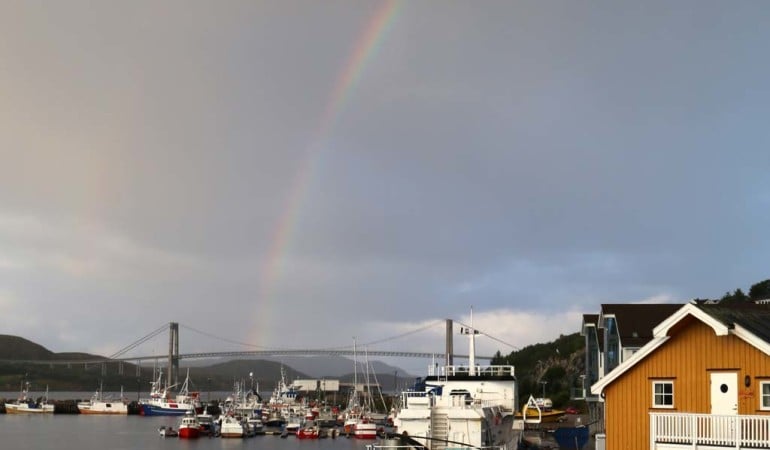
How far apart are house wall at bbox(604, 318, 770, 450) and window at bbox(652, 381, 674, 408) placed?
137mm

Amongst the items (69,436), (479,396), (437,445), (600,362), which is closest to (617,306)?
(600,362)

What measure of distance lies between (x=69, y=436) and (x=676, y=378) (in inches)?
4478

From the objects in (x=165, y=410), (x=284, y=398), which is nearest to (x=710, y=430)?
(x=284, y=398)

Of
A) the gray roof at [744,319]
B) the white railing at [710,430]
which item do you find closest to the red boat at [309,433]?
the gray roof at [744,319]

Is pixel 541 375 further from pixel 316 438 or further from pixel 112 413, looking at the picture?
pixel 112 413

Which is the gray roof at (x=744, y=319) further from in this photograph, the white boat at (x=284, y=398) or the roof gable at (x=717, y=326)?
the white boat at (x=284, y=398)

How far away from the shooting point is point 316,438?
113m

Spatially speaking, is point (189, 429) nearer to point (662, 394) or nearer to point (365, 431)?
point (365, 431)

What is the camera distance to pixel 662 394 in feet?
81.6

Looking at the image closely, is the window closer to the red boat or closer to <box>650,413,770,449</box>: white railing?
<box>650,413,770,449</box>: white railing

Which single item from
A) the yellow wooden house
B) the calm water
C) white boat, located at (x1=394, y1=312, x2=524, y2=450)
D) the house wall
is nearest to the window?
the yellow wooden house

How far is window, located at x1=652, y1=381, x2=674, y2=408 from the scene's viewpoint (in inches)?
971

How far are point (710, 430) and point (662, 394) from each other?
2.38 m

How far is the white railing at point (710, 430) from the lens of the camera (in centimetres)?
2183
